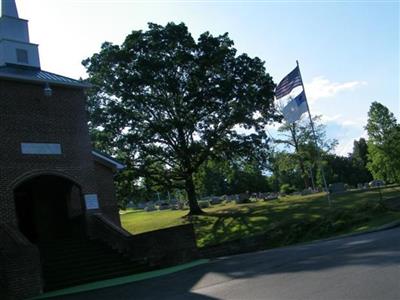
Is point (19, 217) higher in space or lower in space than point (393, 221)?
higher

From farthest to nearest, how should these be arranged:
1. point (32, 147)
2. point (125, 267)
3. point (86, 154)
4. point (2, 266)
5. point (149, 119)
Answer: point (149, 119) < point (86, 154) < point (32, 147) < point (125, 267) < point (2, 266)

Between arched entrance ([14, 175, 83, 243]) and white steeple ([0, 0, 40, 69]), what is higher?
white steeple ([0, 0, 40, 69])

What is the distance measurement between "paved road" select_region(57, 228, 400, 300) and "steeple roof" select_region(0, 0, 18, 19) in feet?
48.4

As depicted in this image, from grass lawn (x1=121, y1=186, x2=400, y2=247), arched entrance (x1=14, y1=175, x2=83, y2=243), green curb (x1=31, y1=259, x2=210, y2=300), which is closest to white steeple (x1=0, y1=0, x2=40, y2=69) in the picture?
arched entrance (x1=14, y1=175, x2=83, y2=243)

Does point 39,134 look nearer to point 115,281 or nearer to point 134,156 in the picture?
point 115,281

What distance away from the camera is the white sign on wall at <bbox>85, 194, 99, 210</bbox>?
21156 millimetres

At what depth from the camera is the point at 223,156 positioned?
4100 centimetres

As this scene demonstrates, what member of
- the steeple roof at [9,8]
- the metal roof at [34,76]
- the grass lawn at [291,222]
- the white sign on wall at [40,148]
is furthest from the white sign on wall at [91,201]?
the steeple roof at [9,8]

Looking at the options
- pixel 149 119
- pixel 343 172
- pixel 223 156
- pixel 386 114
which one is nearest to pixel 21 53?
pixel 149 119

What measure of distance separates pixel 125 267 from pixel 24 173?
5.21m

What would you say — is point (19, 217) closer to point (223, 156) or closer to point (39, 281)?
point (39, 281)

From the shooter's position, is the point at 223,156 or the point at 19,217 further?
the point at 223,156

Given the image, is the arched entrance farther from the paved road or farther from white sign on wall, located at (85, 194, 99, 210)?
the paved road

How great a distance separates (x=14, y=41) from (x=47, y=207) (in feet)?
24.6
